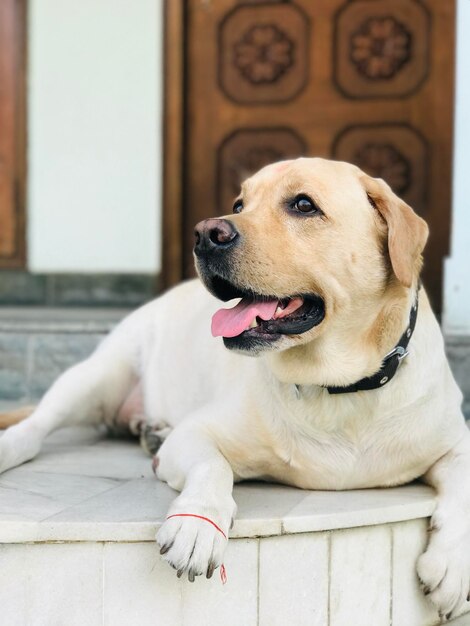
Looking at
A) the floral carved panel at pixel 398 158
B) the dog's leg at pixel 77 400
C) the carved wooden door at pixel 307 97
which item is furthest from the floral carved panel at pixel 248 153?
the dog's leg at pixel 77 400

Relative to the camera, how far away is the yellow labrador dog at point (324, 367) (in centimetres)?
212

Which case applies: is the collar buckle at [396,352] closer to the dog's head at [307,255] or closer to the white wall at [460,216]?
the dog's head at [307,255]

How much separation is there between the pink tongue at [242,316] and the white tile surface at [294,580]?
489 millimetres

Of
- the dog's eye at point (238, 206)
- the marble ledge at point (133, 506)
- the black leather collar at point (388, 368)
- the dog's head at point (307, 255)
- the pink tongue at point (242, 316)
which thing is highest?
the dog's eye at point (238, 206)

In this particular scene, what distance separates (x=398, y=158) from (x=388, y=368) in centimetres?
285

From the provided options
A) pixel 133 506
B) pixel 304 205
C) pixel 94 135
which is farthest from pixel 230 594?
pixel 94 135

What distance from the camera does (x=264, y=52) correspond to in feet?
16.7

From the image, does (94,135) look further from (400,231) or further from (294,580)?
(294,580)

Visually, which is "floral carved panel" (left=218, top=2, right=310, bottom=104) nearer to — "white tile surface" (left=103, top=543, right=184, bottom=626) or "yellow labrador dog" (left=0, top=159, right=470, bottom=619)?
"yellow labrador dog" (left=0, top=159, right=470, bottom=619)

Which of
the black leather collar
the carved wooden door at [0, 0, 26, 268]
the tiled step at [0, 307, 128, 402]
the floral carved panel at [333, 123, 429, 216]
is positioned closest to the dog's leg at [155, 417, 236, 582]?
the black leather collar

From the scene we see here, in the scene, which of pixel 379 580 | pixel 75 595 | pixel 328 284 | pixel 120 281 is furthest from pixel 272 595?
pixel 120 281

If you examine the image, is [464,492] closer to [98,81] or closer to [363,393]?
[363,393]

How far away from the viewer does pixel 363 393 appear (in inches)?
91.7

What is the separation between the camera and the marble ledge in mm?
2045
